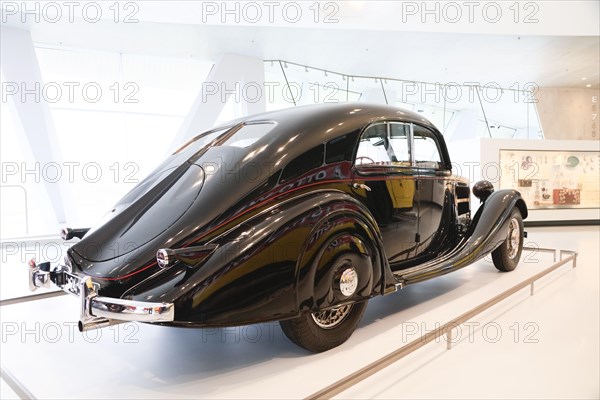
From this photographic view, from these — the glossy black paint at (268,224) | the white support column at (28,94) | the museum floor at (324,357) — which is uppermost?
the white support column at (28,94)

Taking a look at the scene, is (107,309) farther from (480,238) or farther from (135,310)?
(480,238)

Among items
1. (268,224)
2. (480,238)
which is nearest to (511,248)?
(480,238)

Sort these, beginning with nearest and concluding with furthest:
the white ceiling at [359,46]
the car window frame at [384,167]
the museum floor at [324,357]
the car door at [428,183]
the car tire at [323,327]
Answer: the museum floor at [324,357], the car tire at [323,327], the car window frame at [384,167], the car door at [428,183], the white ceiling at [359,46]

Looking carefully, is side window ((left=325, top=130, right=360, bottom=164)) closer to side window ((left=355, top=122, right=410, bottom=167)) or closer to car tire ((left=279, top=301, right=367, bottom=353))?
side window ((left=355, top=122, right=410, bottom=167))

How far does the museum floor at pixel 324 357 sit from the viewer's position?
2203mm

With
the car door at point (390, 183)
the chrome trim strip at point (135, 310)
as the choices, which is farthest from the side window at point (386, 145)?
the chrome trim strip at point (135, 310)

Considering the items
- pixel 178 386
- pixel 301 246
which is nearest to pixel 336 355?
pixel 301 246

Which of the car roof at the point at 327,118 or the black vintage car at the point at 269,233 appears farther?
the car roof at the point at 327,118

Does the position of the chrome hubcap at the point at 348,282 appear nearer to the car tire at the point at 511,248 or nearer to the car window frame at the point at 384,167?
the car window frame at the point at 384,167

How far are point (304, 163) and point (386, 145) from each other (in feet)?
3.29

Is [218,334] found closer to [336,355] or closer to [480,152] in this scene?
[336,355]

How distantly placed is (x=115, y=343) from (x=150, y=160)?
9.28 metres

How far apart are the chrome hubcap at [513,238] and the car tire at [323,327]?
256 cm

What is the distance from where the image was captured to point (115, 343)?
9.18ft
